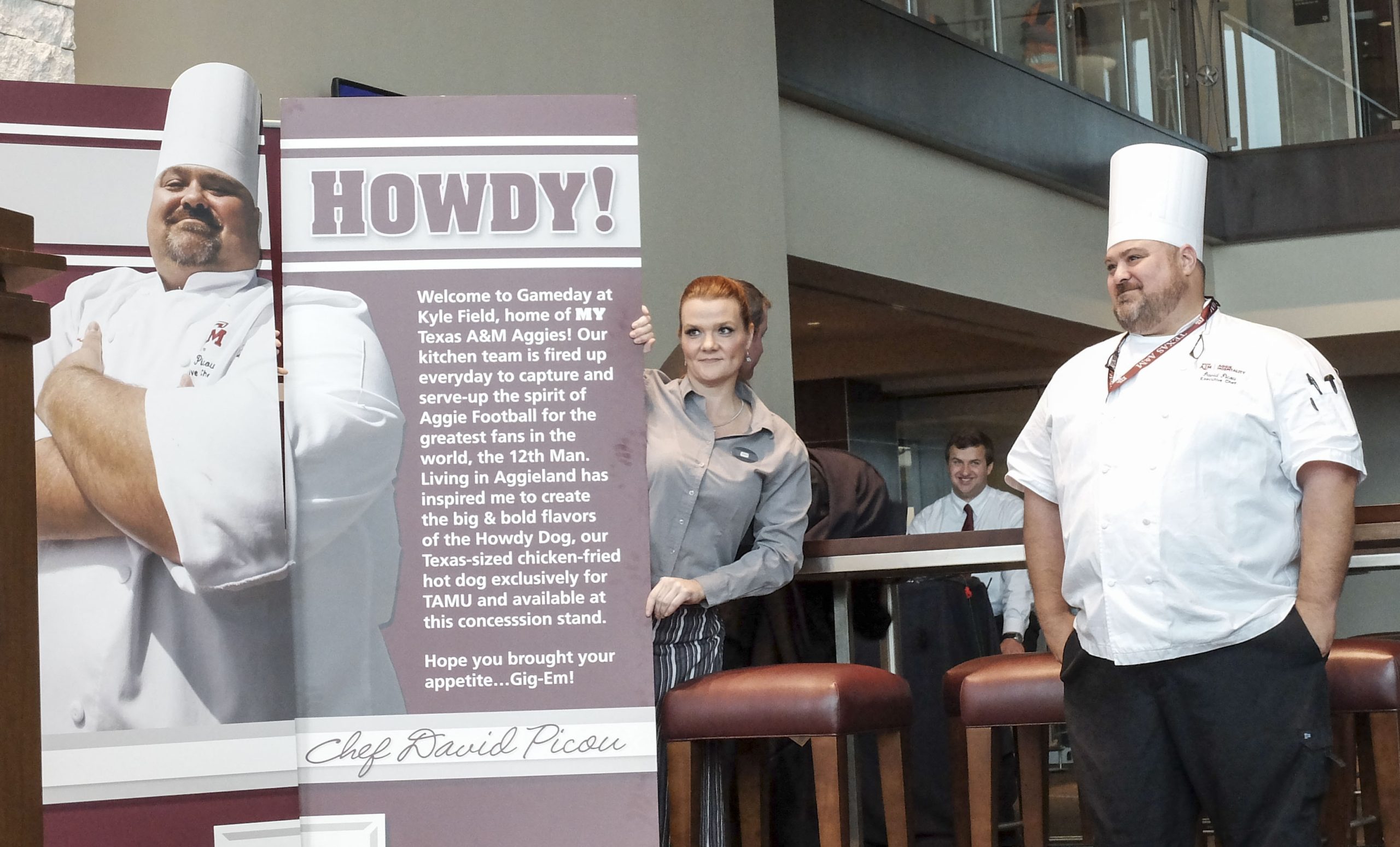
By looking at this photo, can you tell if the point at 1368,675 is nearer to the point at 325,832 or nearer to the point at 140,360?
the point at 325,832

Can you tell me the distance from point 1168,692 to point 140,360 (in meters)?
1.69

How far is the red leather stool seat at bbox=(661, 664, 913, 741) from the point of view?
2359 mm

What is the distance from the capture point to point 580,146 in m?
2.29

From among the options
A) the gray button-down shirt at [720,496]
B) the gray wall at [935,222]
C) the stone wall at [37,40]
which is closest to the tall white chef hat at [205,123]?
the stone wall at [37,40]

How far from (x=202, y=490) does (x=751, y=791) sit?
1.14 metres

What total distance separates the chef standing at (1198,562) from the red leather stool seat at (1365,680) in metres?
0.20

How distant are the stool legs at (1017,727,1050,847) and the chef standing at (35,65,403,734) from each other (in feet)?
3.99

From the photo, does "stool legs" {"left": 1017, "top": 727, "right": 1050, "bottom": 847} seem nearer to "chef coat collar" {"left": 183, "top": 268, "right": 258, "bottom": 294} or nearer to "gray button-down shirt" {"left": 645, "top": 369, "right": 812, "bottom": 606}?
"gray button-down shirt" {"left": 645, "top": 369, "right": 812, "bottom": 606}

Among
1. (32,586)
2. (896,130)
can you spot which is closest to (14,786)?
(32,586)

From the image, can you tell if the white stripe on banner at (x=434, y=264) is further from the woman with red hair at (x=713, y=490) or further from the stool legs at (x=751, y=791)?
the stool legs at (x=751, y=791)

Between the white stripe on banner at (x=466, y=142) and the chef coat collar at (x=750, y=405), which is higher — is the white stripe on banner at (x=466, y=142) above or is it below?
above

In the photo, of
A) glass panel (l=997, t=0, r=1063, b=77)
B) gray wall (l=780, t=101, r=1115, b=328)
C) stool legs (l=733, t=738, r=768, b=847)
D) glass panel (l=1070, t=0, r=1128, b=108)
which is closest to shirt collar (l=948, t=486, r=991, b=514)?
gray wall (l=780, t=101, r=1115, b=328)

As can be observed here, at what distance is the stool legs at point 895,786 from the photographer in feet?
8.11

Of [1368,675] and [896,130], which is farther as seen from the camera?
[896,130]
